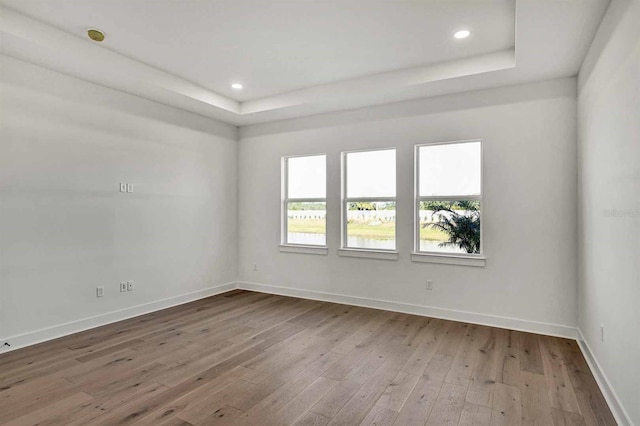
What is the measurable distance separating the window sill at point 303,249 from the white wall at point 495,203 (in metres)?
0.08

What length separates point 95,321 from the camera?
155 inches

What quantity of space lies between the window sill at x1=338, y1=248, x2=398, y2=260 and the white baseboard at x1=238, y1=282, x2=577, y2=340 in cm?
59

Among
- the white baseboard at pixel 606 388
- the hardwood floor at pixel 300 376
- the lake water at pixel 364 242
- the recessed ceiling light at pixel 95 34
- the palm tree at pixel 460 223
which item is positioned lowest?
the hardwood floor at pixel 300 376

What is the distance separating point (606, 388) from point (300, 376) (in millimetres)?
2230

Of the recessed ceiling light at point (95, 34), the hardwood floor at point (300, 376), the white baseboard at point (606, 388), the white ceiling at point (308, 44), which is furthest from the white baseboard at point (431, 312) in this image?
the recessed ceiling light at point (95, 34)

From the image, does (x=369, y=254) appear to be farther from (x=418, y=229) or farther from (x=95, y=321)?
(x=95, y=321)

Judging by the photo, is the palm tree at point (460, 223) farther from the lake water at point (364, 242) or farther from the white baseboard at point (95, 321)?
the white baseboard at point (95, 321)

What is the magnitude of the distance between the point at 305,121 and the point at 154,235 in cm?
269

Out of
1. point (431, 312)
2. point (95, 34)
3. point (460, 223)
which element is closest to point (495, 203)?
point (460, 223)

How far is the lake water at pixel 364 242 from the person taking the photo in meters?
4.41

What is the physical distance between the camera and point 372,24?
3043 millimetres

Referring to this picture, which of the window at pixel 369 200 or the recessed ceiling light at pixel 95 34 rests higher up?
the recessed ceiling light at pixel 95 34

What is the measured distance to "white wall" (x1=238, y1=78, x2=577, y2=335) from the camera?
3701 millimetres

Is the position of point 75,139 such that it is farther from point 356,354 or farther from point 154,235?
point 356,354
